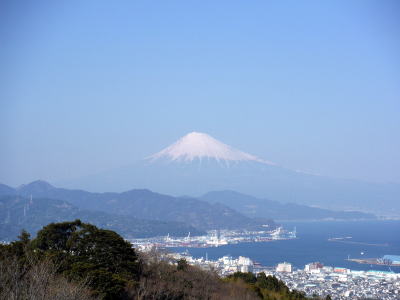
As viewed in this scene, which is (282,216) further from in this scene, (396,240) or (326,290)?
(326,290)

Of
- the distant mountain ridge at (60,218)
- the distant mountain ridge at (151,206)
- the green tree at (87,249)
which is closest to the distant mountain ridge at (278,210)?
the distant mountain ridge at (151,206)

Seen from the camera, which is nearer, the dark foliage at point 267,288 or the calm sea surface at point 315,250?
the dark foliage at point 267,288

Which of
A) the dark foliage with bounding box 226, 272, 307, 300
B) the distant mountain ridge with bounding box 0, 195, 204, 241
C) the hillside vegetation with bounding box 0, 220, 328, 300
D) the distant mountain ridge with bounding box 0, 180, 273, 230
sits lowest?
the dark foliage with bounding box 226, 272, 307, 300

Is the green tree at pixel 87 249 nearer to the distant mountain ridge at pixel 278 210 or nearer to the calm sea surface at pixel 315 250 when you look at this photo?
the calm sea surface at pixel 315 250

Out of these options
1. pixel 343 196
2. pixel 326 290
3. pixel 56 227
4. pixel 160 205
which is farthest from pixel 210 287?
pixel 343 196

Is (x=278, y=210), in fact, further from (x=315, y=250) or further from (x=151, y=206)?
(x=315, y=250)

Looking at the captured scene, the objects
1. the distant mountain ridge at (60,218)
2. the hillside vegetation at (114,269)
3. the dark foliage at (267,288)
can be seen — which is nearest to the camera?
the hillside vegetation at (114,269)

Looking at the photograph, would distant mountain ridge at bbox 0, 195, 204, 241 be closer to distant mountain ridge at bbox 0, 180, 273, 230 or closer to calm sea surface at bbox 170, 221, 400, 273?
calm sea surface at bbox 170, 221, 400, 273

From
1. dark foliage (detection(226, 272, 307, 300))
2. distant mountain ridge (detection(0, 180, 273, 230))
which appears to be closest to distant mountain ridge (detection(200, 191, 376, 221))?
distant mountain ridge (detection(0, 180, 273, 230))
